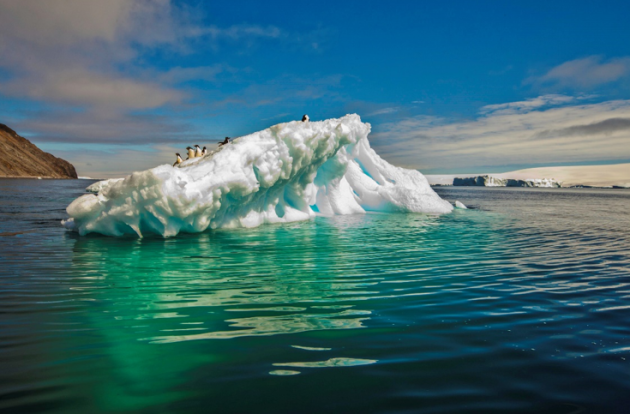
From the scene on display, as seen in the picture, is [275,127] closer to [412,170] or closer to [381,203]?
[381,203]

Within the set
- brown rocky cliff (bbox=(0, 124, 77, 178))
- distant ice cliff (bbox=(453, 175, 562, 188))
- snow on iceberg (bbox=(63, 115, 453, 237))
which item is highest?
brown rocky cliff (bbox=(0, 124, 77, 178))

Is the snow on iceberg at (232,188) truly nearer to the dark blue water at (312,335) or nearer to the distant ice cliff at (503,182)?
the dark blue water at (312,335)

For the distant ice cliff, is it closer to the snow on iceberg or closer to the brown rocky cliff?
the snow on iceberg

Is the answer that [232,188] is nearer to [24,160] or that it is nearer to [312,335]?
[312,335]

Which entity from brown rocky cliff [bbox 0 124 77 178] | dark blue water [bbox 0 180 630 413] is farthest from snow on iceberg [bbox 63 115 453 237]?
brown rocky cliff [bbox 0 124 77 178]

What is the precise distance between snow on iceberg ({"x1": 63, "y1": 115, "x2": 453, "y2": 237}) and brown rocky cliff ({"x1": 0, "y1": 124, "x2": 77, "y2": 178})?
486 ft

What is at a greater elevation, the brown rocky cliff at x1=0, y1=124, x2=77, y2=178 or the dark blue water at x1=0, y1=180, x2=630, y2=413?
the brown rocky cliff at x1=0, y1=124, x2=77, y2=178

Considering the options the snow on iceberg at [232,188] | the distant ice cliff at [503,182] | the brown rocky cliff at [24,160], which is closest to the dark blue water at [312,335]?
the snow on iceberg at [232,188]

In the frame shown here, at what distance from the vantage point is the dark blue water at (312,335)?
2902 millimetres

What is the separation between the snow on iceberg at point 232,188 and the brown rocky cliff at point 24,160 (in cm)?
14809

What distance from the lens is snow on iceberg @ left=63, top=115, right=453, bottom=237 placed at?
11.3 metres

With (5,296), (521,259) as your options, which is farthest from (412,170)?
(5,296)

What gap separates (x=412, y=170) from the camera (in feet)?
81.4

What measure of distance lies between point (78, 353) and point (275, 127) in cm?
1160
